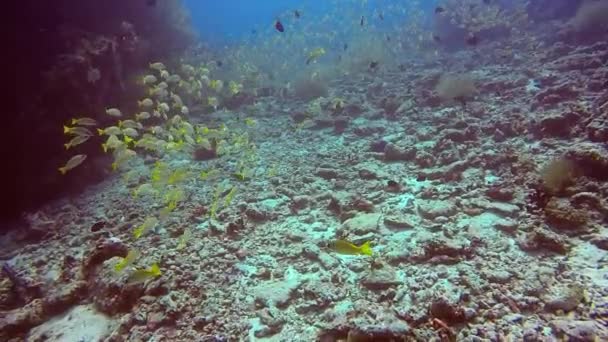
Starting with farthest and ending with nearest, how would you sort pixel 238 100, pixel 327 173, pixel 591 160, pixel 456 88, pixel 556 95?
pixel 238 100 → pixel 456 88 → pixel 556 95 → pixel 327 173 → pixel 591 160

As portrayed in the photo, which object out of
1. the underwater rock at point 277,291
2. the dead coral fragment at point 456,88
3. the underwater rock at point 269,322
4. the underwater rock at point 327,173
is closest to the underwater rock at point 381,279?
the underwater rock at point 277,291

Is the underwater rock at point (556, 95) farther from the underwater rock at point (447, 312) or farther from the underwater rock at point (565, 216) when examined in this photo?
the underwater rock at point (447, 312)

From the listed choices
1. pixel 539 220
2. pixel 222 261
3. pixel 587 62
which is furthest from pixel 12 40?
pixel 587 62

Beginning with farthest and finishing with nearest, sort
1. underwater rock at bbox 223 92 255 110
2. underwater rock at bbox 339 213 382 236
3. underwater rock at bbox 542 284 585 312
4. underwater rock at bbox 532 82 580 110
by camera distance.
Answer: underwater rock at bbox 223 92 255 110 < underwater rock at bbox 532 82 580 110 < underwater rock at bbox 339 213 382 236 < underwater rock at bbox 542 284 585 312

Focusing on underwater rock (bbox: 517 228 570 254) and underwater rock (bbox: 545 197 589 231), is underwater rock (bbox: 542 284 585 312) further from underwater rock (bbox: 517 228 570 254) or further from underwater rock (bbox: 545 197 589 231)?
underwater rock (bbox: 545 197 589 231)

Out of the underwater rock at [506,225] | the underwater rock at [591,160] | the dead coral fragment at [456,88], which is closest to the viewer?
the underwater rock at [506,225]

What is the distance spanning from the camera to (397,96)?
12695 mm

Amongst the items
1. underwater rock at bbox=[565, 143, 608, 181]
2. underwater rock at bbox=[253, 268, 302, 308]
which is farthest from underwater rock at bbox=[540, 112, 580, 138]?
underwater rock at bbox=[253, 268, 302, 308]

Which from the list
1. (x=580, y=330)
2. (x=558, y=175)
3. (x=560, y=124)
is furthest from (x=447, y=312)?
(x=560, y=124)

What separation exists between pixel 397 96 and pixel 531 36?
8624mm

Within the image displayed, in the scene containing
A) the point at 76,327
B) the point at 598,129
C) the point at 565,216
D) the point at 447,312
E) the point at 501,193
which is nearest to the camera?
the point at 447,312

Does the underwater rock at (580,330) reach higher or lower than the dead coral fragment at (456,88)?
lower

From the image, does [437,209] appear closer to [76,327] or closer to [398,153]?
[398,153]

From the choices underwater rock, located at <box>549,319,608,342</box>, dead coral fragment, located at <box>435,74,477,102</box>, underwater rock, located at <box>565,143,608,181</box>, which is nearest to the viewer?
underwater rock, located at <box>549,319,608,342</box>
